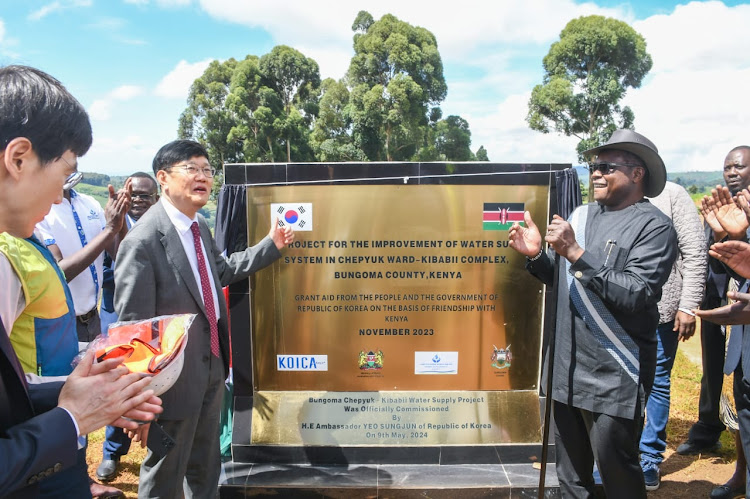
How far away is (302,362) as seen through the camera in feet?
11.9

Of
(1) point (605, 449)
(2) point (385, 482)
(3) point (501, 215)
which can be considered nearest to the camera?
(1) point (605, 449)

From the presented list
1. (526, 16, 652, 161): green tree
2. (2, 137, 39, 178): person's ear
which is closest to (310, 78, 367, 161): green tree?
(526, 16, 652, 161): green tree

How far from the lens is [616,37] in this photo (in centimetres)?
2436

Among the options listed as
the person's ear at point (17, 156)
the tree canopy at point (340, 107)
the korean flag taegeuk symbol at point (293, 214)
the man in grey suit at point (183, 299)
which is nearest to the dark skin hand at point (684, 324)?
the korean flag taegeuk symbol at point (293, 214)

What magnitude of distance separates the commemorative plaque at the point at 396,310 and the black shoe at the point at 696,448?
5.05ft

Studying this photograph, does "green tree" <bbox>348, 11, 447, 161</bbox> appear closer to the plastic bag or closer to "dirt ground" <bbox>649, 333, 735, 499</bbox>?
"dirt ground" <bbox>649, 333, 735, 499</bbox>

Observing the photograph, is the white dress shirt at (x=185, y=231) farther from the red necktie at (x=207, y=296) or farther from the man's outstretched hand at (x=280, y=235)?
the man's outstretched hand at (x=280, y=235)

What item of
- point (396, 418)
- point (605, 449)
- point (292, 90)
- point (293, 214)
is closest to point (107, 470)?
point (396, 418)

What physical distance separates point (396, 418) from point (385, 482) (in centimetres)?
44

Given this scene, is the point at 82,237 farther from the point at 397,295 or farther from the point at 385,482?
the point at 385,482

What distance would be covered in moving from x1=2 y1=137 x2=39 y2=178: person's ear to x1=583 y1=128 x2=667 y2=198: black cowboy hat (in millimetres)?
2532

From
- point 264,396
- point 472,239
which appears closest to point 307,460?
point 264,396

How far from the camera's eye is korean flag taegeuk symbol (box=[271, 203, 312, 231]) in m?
3.49

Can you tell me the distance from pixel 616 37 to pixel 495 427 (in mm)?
26397
